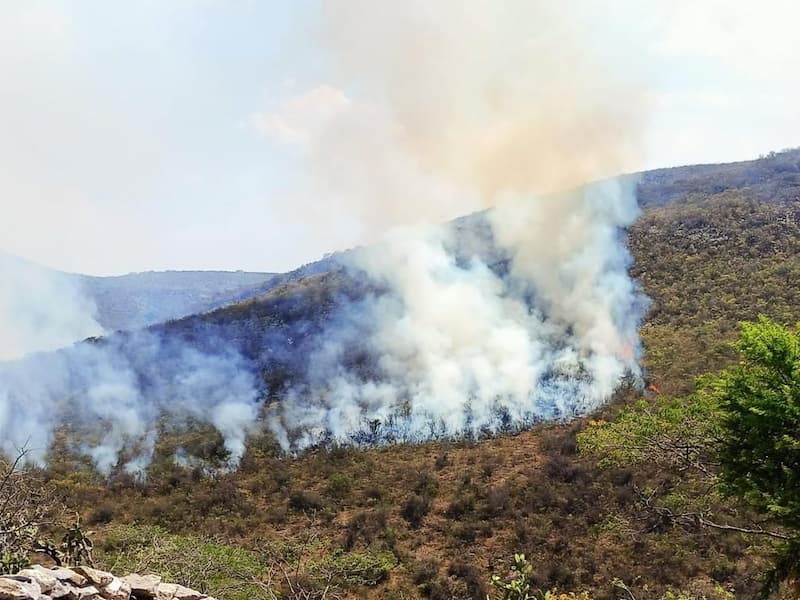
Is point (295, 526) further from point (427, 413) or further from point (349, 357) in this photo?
point (349, 357)

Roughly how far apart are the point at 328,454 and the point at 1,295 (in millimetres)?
30793

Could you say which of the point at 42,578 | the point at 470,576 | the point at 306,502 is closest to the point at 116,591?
the point at 42,578

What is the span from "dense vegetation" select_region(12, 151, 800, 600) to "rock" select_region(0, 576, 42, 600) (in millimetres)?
6832

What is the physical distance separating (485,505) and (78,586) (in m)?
13.6

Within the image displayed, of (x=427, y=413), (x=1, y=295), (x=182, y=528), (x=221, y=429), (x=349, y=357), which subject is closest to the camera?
(x=182, y=528)

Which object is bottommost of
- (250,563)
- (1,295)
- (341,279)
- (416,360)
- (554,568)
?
(554,568)

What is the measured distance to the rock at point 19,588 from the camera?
463 cm

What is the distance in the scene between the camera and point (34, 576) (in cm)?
505

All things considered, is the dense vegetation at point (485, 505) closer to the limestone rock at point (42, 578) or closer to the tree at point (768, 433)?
the tree at point (768, 433)

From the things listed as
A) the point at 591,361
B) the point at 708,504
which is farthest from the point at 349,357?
the point at 708,504

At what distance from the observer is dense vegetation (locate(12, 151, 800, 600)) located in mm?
13234

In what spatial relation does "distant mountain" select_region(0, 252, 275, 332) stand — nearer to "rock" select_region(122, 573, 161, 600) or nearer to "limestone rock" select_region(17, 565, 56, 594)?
"rock" select_region(122, 573, 161, 600)

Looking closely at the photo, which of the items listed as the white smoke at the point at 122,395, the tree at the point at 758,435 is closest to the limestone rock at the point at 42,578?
the tree at the point at 758,435

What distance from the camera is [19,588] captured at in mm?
4691
